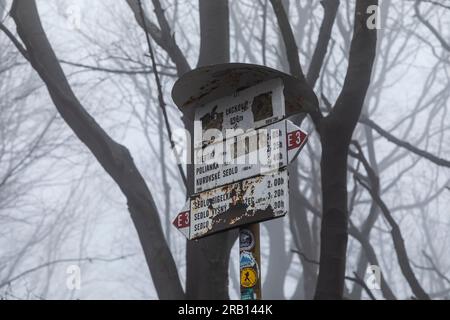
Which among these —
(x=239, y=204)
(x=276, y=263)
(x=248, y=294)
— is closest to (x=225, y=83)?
(x=239, y=204)

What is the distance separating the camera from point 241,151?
8.87 ft

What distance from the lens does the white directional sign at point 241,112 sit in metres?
2.74

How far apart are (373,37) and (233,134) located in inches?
50.8

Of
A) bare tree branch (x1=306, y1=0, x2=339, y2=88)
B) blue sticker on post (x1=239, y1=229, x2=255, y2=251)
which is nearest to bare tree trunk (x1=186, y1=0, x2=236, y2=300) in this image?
blue sticker on post (x1=239, y1=229, x2=255, y2=251)

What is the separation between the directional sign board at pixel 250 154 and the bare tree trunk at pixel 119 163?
4.13ft

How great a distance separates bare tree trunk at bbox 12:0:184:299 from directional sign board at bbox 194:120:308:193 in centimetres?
126

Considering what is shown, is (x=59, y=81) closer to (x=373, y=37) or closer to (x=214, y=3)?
(x=214, y=3)

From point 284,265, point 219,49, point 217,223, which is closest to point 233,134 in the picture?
point 217,223

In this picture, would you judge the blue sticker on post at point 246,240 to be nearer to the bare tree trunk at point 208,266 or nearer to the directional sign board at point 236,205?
the directional sign board at point 236,205

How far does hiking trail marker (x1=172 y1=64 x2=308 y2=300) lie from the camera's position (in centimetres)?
258

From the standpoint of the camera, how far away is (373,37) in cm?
363

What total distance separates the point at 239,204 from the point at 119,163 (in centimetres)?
170

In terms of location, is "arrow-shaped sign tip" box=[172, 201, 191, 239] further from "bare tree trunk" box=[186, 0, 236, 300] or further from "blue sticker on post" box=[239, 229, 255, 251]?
"bare tree trunk" box=[186, 0, 236, 300]
